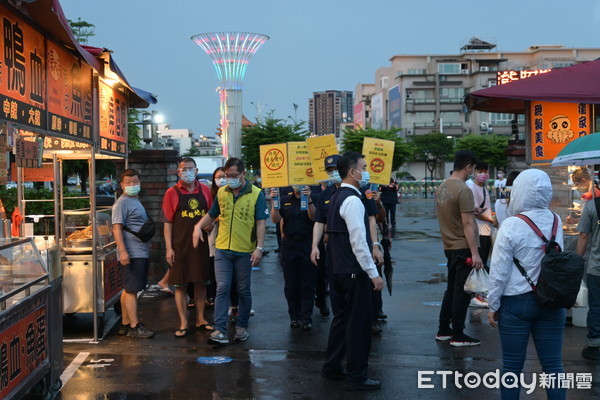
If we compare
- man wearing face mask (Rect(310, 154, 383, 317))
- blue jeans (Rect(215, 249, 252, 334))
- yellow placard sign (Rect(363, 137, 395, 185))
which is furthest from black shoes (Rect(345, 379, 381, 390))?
yellow placard sign (Rect(363, 137, 395, 185))

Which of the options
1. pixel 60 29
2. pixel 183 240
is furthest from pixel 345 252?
pixel 60 29

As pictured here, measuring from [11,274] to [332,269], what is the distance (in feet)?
8.18

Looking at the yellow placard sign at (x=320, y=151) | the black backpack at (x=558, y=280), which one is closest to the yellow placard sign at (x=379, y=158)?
the yellow placard sign at (x=320, y=151)

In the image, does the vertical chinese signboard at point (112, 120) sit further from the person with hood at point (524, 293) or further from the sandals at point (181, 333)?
the person with hood at point (524, 293)

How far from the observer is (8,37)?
5328 mm

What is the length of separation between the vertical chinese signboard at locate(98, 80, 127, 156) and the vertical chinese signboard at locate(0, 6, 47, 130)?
6.27 ft

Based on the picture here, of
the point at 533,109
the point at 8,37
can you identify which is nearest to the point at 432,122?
the point at 533,109

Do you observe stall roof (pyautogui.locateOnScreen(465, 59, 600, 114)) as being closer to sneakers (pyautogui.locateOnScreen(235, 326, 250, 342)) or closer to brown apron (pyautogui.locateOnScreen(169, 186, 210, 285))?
brown apron (pyautogui.locateOnScreen(169, 186, 210, 285))

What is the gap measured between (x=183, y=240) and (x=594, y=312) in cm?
437

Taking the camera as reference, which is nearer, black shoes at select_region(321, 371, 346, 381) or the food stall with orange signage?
the food stall with orange signage

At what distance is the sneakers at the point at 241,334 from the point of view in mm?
7328

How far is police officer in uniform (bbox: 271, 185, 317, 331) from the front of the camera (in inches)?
318

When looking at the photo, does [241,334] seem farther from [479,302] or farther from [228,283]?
[479,302]

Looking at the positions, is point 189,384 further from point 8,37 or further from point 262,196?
point 8,37
